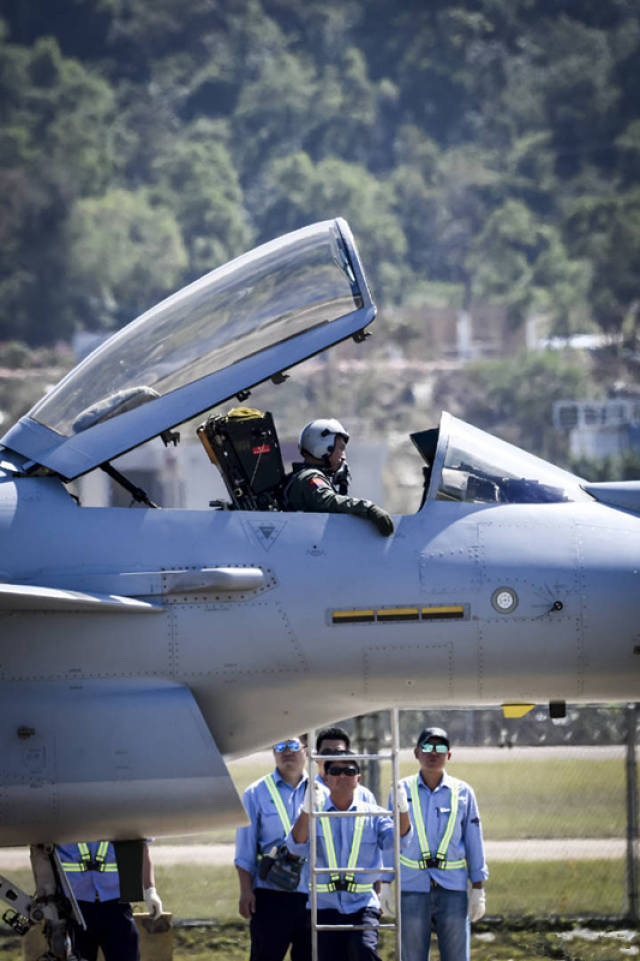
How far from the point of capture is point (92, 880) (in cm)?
1001

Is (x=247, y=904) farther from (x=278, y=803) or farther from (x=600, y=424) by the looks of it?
(x=600, y=424)

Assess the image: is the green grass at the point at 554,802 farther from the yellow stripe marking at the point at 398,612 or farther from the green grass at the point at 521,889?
the yellow stripe marking at the point at 398,612

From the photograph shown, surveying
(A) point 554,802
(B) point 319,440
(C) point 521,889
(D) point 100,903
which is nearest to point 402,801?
(D) point 100,903

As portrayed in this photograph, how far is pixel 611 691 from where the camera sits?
8766 millimetres

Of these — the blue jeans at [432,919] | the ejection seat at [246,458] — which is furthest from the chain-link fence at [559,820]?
the ejection seat at [246,458]

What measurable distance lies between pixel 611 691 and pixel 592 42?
185118 millimetres

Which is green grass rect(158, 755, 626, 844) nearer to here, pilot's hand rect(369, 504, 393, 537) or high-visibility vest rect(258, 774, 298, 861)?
high-visibility vest rect(258, 774, 298, 861)

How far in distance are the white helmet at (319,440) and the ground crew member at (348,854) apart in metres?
2.02

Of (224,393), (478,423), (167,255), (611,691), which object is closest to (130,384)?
(224,393)

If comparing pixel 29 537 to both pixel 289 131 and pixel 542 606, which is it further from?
Result: pixel 289 131

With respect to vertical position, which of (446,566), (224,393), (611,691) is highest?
(224,393)

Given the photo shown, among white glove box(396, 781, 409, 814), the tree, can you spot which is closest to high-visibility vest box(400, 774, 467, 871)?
white glove box(396, 781, 409, 814)

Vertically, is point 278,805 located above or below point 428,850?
above

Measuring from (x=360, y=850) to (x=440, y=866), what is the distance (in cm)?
59
